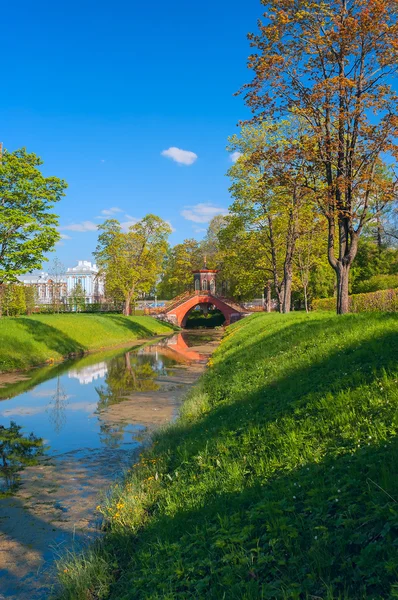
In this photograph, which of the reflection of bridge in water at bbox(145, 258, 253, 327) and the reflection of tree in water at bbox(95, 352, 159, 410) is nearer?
the reflection of tree in water at bbox(95, 352, 159, 410)

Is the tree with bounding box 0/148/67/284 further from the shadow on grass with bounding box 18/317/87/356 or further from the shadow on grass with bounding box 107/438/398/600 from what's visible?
the shadow on grass with bounding box 107/438/398/600

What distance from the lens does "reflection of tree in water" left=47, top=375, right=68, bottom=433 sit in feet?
42.7

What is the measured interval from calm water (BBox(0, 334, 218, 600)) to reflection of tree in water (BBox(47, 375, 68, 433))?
0.03m

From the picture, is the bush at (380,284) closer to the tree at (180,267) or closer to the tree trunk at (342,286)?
the tree trunk at (342,286)

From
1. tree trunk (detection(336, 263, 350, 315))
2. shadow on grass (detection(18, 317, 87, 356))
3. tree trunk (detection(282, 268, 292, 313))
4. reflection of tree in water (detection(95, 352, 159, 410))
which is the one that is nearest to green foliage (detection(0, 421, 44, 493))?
reflection of tree in water (detection(95, 352, 159, 410))

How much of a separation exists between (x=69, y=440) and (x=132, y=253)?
5305 cm

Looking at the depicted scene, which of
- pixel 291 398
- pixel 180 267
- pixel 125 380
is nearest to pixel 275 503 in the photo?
pixel 291 398

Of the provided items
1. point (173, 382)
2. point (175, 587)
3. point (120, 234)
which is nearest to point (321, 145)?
point (173, 382)

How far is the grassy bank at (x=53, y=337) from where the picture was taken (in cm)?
2412

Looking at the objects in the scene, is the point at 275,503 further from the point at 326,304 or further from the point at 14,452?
the point at 326,304

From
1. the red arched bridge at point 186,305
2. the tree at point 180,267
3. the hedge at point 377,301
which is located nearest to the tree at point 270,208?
the hedge at point 377,301

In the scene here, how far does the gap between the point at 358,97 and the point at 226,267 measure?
83.1ft

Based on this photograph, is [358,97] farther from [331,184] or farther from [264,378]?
[264,378]

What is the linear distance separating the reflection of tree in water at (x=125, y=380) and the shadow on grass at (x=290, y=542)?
10517mm
